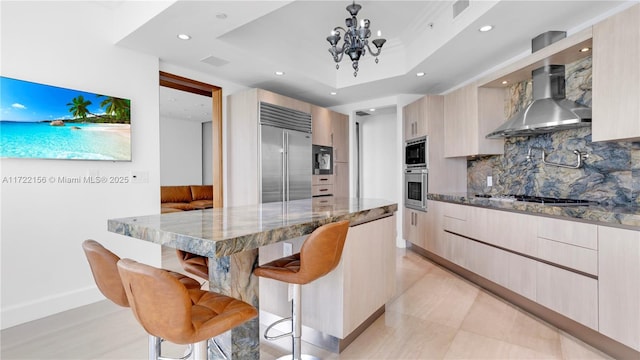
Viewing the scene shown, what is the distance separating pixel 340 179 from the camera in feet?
18.4

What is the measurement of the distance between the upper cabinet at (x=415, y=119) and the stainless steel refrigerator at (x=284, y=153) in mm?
1486

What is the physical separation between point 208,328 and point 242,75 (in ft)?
11.9

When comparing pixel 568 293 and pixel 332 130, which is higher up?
pixel 332 130

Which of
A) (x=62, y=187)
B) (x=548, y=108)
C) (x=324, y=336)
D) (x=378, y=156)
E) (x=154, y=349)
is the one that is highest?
(x=548, y=108)

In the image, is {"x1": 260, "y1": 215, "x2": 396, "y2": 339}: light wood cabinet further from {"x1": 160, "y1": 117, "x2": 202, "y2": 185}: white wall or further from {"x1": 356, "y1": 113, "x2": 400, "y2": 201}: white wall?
{"x1": 160, "y1": 117, "x2": 202, "y2": 185}: white wall

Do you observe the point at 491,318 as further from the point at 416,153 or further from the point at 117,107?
the point at 117,107

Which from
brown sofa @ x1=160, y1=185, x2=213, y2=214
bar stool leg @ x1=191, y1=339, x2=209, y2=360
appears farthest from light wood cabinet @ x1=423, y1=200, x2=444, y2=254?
brown sofa @ x1=160, y1=185, x2=213, y2=214

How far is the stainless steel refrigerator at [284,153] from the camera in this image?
4.05 meters

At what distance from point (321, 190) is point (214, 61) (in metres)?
2.48

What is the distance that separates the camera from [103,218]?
9.84 feet

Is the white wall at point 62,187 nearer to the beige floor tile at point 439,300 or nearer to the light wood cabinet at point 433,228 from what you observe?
the beige floor tile at point 439,300

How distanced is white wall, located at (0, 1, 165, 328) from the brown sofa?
11.3 ft

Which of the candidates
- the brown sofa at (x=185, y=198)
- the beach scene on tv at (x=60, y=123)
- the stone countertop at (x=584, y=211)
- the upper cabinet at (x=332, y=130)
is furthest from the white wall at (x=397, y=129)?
the beach scene on tv at (x=60, y=123)

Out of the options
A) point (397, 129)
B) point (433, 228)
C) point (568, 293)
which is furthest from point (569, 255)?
point (397, 129)
